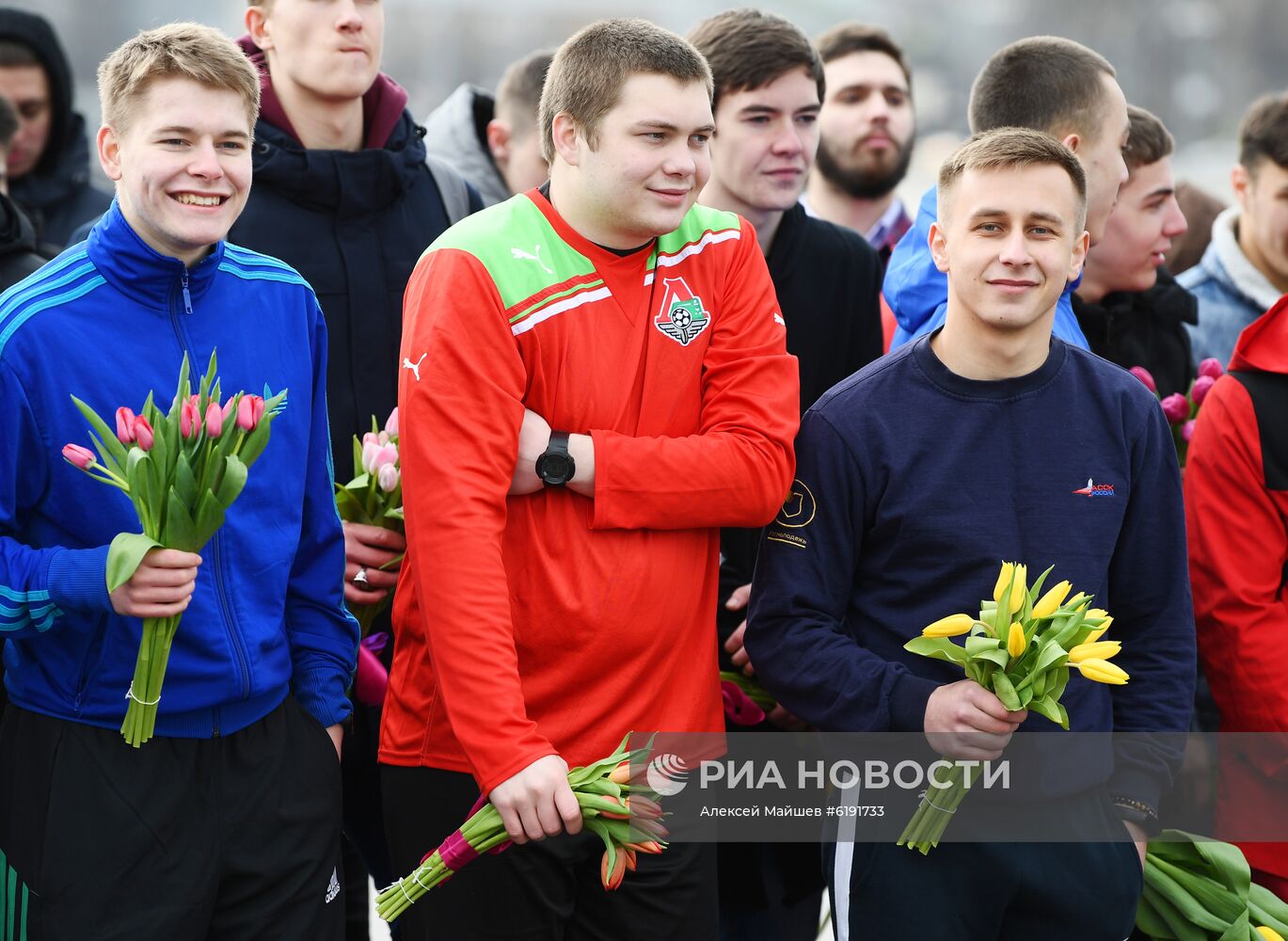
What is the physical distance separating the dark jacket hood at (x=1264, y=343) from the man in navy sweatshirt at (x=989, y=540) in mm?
634

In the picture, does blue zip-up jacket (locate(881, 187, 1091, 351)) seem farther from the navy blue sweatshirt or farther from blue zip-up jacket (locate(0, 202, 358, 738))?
blue zip-up jacket (locate(0, 202, 358, 738))

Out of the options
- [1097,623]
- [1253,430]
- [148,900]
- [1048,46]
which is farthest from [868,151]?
[148,900]

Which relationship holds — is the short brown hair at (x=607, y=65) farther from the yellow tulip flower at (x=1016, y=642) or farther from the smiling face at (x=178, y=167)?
the yellow tulip flower at (x=1016, y=642)

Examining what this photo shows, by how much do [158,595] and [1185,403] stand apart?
275 centimetres

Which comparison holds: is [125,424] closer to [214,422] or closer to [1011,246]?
[214,422]

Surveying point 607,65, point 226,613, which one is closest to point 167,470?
point 226,613

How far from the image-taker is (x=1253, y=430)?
13.0 feet

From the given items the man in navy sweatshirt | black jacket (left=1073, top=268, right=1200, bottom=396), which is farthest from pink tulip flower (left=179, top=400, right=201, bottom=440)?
black jacket (left=1073, top=268, right=1200, bottom=396)

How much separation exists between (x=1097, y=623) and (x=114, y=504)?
187 centimetres

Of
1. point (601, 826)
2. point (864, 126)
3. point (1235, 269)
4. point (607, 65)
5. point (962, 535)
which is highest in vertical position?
point (607, 65)

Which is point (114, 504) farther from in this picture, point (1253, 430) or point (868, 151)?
point (868, 151)

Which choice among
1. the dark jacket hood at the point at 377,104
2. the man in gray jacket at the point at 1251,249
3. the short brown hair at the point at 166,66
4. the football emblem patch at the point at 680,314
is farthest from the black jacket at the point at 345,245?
the man in gray jacket at the point at 1251,249

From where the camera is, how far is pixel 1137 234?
4.67 meters

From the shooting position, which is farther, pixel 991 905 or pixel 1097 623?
pixel 991 905
